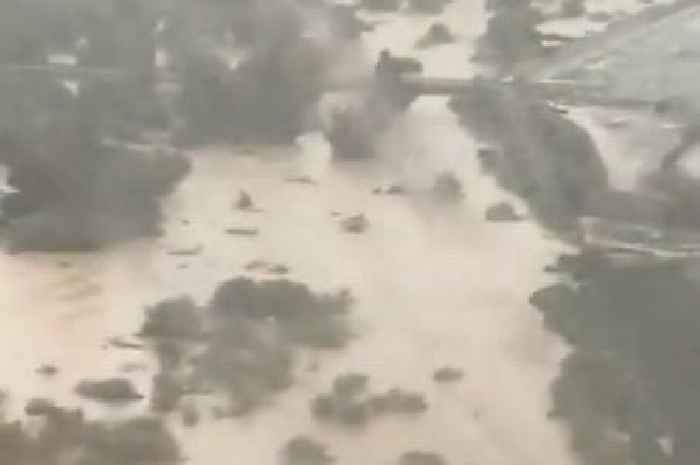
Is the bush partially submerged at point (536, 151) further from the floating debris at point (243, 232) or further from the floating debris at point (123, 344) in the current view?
the floating debris at point (123, 344)

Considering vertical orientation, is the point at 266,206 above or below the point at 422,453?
above

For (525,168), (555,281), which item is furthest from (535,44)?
(555,281)

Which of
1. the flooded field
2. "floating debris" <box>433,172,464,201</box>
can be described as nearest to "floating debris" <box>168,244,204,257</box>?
the flooded field

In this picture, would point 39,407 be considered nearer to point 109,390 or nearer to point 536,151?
point 109,390

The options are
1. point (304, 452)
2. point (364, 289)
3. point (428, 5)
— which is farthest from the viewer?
point (428, 5)

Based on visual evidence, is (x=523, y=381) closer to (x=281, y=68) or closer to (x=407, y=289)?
(x=407, y=289)

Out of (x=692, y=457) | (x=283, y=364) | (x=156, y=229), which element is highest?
(x=156, y=229)

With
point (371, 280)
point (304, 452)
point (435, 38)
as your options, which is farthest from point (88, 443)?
point (435, 38)

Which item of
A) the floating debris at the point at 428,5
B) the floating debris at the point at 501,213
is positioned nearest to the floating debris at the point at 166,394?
the floating debris at the point at 501,213
